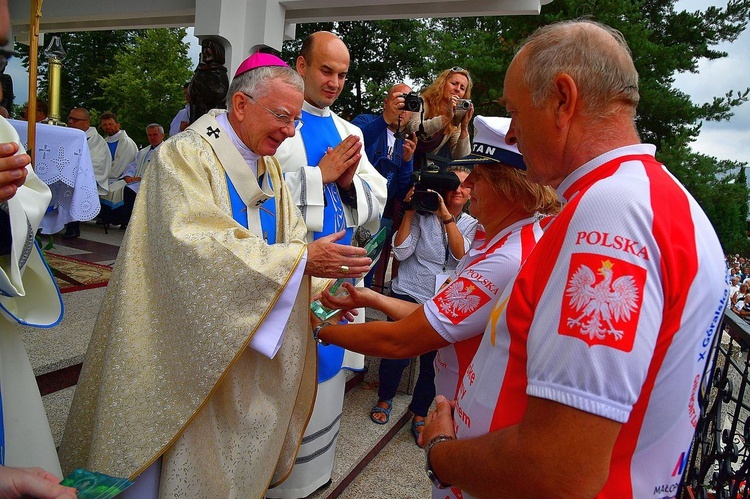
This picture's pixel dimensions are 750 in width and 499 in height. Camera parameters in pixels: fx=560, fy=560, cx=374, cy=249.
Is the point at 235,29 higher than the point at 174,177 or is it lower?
higher

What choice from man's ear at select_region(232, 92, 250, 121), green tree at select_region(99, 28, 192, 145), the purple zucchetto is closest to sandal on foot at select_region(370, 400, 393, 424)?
man's ear at select_region(232, 92, 250, 121)

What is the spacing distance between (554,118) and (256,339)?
3.76 ft

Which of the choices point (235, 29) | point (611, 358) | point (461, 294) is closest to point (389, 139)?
point (461, 294)

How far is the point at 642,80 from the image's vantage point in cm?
1231

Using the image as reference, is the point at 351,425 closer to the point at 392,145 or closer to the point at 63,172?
the point at 392,145

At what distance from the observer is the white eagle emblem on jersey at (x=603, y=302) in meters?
0.86

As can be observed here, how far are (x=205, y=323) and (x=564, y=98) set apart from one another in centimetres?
126

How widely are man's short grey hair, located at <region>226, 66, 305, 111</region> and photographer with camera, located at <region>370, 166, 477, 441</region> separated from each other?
1621 mm

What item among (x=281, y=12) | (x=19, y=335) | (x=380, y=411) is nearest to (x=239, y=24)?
(x=281, y=12)

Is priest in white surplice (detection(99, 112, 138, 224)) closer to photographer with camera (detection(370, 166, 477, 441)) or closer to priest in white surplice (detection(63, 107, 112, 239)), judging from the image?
priest in white surplice (detection(63, 107, 112, 239))

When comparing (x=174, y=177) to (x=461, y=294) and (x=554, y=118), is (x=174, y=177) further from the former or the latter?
(x=554, y=118)

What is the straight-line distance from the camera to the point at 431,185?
134 inches

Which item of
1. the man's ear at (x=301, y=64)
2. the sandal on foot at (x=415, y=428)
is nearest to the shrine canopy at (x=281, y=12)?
the man's ear at (x=301, y=64)

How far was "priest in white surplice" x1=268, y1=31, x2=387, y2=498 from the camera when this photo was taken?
2617 mm
